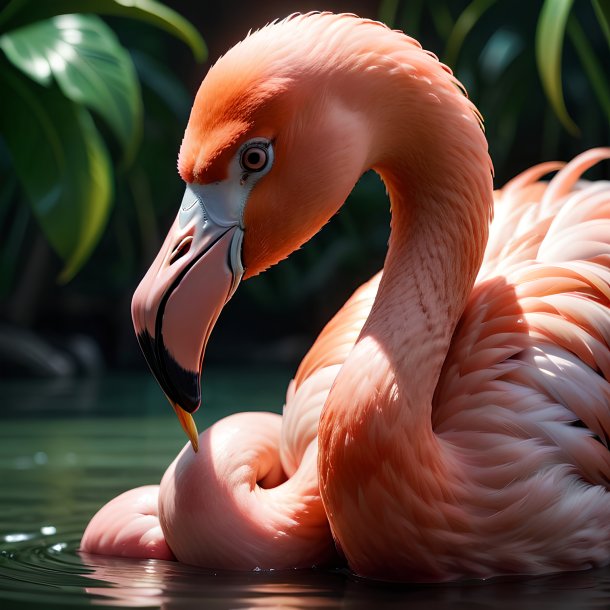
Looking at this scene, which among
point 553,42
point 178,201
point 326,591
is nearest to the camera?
point 326,591

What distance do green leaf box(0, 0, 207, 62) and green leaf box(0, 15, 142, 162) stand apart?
0.17m

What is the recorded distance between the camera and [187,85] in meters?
13.8

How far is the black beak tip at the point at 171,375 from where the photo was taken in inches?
86.9

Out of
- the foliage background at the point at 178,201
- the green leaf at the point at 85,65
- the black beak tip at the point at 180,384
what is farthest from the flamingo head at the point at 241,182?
the foliage background at the point at 178,201

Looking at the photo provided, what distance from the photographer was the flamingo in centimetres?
228

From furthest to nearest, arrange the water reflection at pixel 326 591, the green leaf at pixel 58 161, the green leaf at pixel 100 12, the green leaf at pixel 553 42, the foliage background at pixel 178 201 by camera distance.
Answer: the foliage background at pixel 178 201 < the green leaf at pixel 58 161 < the green leaf at pixel 100 12 < the green leaf at pixel 553 42 < the water reflection at pixel 326 591

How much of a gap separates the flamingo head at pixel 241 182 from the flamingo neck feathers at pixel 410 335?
14 centimetres

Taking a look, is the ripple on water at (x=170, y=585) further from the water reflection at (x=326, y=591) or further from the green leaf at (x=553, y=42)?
the green leaf at (x=553, y=42)

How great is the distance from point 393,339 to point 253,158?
480 millimetres

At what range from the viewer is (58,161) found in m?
6.01

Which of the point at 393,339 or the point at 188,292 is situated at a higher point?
the point at 188,292

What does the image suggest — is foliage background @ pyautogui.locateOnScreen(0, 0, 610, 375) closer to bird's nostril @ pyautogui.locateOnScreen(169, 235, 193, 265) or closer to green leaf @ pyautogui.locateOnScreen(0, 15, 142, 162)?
green leaf @ pyautogui.locateOnScreen(0, 15, 142, 162)

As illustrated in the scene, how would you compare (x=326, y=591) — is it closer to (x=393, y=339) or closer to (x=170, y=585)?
(x=170, y=585)

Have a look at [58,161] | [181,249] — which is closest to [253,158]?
[181,249]
